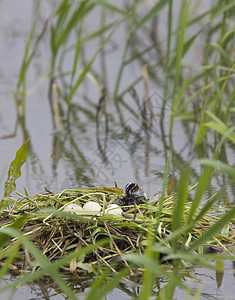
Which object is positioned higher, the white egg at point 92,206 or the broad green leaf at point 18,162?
the broad green leaf at point 18,162

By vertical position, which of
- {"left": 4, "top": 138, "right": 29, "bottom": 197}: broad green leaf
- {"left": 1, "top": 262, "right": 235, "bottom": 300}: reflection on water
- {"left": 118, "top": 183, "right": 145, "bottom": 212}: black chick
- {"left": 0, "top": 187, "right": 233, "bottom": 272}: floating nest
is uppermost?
{"left": 4, "top": 138, "right": 29, "bottom": 197}: broad green leaf

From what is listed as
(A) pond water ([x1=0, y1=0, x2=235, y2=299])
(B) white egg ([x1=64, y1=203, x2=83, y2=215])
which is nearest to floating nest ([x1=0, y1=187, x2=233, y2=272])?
(B) white egg ([x1=64, y1=203, x2=83, y2=215])

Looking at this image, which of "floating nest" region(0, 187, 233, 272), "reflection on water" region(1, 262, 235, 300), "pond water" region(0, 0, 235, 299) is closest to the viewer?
"reflection on water" region(1, 262, 235, 300)

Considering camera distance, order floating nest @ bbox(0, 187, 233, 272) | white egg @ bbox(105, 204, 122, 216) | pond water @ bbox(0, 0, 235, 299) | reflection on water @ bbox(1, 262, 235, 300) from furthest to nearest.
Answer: pond water @ bbox(0, 0, 235, 299) → white egg @ bbox(105, 204, 122, 216) → floating nest @ bbox(0, 187, 233, 272) → reflection on water @ bbox(1, 262, 235, 300)

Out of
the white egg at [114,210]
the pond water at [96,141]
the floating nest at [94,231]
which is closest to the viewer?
the floating nest at [94,231]

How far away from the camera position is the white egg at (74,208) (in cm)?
181

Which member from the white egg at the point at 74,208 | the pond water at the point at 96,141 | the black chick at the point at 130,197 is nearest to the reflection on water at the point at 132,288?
the pond water at the point at 96,141

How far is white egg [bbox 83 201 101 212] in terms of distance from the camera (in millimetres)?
1860

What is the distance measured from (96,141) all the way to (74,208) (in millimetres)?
1210

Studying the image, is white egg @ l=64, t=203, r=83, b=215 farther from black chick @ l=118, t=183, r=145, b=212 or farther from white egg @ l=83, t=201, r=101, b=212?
black chick @ l=118, t=183, r=145, b=212

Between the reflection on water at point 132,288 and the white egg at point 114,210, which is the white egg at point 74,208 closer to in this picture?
the white egg at point 114,210

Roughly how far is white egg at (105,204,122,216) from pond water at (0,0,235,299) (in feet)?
0.95

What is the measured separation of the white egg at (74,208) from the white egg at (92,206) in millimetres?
20

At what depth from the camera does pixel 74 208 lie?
1.84 metres
